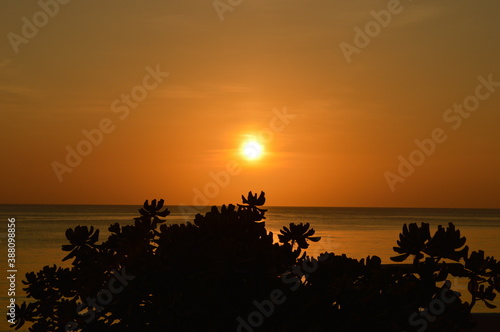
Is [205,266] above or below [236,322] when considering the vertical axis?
above

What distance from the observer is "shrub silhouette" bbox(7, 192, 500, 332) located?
4.64 metres

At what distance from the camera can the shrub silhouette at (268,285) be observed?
4.64m

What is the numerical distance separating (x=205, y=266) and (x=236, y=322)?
1.69ft

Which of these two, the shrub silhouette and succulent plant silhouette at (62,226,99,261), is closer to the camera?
the shrub silhouette

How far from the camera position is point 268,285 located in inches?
196

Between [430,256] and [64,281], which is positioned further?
[64,281]

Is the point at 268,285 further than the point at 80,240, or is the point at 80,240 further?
the point at 80,240

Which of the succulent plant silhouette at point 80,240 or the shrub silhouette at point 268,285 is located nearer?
the shrub silhouette at point 268,285

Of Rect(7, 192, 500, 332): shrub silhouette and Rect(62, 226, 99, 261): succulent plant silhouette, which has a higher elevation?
Rect(62, 226, 99, 261): succulent plant silhouette

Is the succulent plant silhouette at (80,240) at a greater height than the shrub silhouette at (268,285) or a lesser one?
greater

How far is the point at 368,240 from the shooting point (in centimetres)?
8225

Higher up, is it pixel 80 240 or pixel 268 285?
pixel 80 240

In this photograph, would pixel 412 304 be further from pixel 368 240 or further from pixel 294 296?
pixel 368 240

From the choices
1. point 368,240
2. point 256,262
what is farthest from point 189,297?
point 368,240
